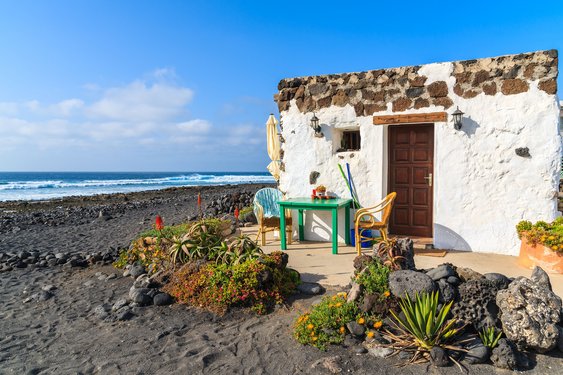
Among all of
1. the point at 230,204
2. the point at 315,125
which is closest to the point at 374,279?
the point at 315,125

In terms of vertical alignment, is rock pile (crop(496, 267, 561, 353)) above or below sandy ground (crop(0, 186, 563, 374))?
above

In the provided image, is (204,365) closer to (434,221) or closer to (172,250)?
(172,250)

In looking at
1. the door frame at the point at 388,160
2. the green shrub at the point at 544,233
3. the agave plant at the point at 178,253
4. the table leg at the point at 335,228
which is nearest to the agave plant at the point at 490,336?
the green shrub at the point at 544,233

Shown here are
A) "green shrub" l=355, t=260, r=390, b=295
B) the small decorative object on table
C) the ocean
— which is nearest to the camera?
"green shrub" l=355, t=260, r=390, b=295

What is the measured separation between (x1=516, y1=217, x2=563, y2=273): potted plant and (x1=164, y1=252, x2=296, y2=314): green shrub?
10.2ft

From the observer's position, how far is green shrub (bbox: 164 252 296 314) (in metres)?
3.64

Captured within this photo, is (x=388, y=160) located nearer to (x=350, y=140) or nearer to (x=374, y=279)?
(x=350, y=140)

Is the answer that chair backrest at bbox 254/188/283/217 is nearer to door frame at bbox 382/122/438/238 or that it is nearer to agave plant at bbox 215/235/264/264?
door frame at bbox 382/122/438/238

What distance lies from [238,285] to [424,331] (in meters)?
1.83

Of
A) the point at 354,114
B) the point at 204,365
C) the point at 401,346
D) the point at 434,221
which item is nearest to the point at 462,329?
the point at 401,346

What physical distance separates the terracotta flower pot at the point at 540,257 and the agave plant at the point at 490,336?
2281mm

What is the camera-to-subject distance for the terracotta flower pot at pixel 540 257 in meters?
4.28

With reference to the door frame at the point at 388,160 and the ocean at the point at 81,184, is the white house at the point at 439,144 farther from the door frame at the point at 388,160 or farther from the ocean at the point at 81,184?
the ocean at the point at 81,184

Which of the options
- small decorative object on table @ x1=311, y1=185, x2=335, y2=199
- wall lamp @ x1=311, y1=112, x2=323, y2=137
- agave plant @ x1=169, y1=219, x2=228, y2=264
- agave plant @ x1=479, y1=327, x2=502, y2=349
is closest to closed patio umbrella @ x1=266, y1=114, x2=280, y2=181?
wall lamp @ x1=311, y1=112, x2=323, y2=137
